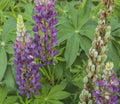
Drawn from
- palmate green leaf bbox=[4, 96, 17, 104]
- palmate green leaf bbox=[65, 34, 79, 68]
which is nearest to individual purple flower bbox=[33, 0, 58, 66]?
palmate green leaf bbox=[65, 34, 79, 68]

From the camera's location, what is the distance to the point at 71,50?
2406 millimetres

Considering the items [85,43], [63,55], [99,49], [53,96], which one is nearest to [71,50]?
[85,43]

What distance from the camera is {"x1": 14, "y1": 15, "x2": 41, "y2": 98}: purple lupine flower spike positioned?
2.18 metres

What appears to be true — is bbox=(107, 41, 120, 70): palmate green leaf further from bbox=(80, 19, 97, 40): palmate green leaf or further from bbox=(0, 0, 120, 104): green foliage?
bbox=(80, 19, 97, 40): palmate green leaf

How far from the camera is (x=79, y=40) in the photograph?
2.45 metres

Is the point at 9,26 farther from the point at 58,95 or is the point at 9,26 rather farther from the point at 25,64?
the point at 58,95

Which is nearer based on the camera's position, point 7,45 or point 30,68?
point 30,68

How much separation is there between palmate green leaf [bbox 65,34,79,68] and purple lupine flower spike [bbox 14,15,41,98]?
0.21 metres

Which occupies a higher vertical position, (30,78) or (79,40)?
(79,40)

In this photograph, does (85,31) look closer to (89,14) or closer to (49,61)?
(89,14)

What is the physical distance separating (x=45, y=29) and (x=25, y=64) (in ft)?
0.75

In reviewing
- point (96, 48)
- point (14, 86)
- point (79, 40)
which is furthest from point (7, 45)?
point (96, 48)

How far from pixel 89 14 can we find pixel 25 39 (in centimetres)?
55

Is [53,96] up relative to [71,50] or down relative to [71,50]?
down
